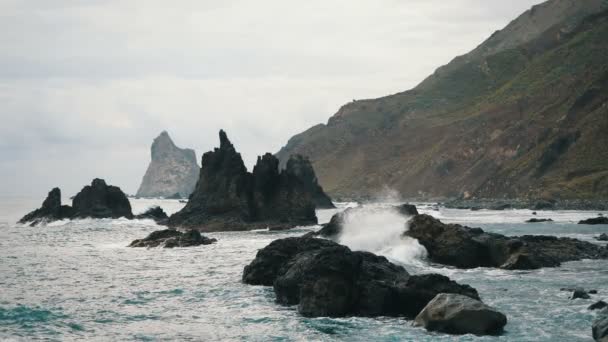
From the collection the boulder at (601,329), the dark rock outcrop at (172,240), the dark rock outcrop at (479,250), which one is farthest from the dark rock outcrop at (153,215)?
the boulder at (601,329)

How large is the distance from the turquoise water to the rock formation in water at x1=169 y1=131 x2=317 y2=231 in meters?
43.4

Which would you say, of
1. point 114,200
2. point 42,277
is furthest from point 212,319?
point 114,200

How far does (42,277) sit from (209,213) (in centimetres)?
6196

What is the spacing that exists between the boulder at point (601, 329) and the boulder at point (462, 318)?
389 cm

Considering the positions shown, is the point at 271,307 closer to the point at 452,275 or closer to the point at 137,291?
the point at 137,291

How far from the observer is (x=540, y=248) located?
58750 millimetres

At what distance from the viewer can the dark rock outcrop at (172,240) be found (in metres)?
76.8

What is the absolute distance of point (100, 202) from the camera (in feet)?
481

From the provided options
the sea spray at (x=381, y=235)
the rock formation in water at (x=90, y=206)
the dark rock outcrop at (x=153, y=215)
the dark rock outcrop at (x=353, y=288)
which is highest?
the rock formation in water at (x=90, y=206)

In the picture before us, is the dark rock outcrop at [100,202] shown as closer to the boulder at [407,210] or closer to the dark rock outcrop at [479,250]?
the boulder at [407,210]

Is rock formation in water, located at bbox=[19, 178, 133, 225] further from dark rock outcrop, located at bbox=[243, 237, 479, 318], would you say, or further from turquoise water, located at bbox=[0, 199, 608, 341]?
dark rock outcrop, located at bbox=[243, 237, 479, 318]

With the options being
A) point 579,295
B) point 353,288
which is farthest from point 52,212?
point 579,295

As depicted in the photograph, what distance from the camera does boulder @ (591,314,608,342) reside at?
26866 millimetres

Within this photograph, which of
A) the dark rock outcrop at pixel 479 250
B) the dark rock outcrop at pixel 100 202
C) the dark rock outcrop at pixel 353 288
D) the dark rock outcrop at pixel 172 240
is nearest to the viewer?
the dark rock outcrop at pixel 353 288
